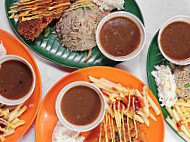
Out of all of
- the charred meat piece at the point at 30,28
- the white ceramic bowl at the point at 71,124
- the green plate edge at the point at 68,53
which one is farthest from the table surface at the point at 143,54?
the white ceramic bowl at the point at 71,124

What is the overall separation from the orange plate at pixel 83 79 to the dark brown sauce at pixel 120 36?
171 millimetres

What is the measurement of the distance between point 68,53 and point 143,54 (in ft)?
2.20

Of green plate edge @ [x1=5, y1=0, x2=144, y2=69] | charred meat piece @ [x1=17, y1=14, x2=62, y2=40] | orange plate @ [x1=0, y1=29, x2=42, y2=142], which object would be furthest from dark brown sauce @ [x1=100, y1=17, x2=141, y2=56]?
orange plate @ [x1=0, y1=29, x2=42, y2=142]

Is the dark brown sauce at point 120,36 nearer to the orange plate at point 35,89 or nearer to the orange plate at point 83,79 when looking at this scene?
the orange plate at point 83,79

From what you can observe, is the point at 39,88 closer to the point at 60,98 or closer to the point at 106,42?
the point at 60,98

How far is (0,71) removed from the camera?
189 centimetres

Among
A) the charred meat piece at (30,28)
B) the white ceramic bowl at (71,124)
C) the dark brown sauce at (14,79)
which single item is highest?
the charred meat piece at (30,28)

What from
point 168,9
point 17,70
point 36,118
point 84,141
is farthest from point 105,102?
point 168,9

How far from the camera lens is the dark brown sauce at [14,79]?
1891 mm

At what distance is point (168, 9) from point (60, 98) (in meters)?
1.27

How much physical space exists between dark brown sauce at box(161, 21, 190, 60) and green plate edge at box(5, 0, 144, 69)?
24 centimetres

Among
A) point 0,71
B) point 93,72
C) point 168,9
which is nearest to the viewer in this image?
point 0,71

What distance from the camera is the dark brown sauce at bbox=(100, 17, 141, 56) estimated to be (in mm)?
1973

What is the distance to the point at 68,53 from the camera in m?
2.12
